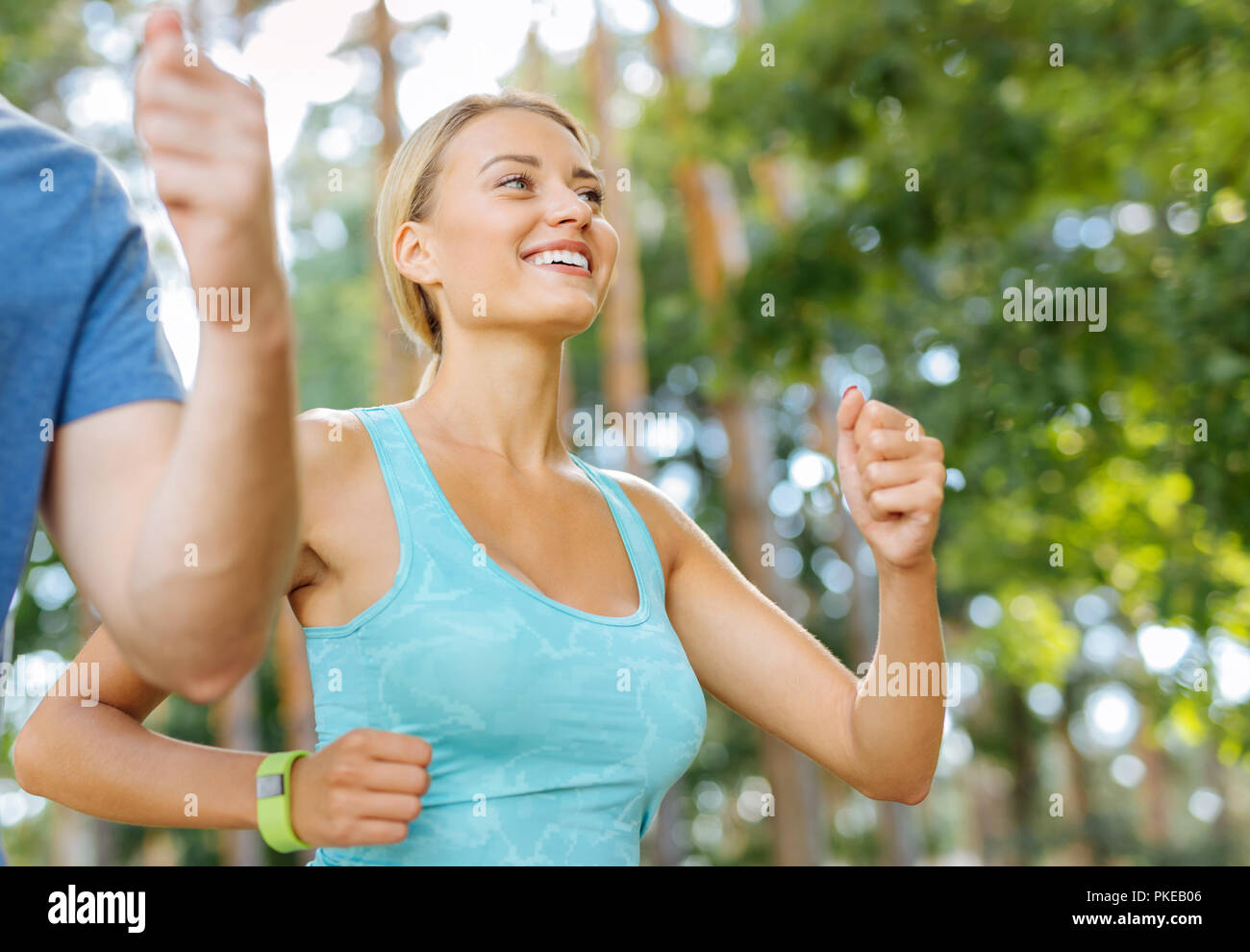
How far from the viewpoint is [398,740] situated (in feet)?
3.79

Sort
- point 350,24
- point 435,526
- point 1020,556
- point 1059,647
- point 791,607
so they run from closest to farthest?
point 435,526 < point 1020,556 < point 1059,647 < point 350,24 < point 791,607

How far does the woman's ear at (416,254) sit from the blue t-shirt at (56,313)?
0.84 m

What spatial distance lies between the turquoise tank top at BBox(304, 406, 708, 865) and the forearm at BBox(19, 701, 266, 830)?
132 mm

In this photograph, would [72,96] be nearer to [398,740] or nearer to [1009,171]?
[1009,171]

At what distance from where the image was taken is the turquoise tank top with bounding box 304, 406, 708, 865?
4.26 feet

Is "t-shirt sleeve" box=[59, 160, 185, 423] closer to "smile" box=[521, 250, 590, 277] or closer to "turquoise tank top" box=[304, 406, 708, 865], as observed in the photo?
"turquoise tank top" box=[304, 406, 708, 865]

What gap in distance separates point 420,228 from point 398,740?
79cm

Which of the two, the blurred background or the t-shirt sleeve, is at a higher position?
the blurred background

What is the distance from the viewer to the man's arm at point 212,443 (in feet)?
2.17

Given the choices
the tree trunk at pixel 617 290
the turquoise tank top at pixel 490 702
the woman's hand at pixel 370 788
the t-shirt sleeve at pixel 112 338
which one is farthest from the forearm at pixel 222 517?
the tree trunk at pixel 617 290

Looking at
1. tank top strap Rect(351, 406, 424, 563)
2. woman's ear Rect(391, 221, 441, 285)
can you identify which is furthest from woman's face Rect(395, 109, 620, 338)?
tank top strap Rect(351, 406, 424, 563)

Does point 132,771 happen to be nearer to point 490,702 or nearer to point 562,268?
point 490,702

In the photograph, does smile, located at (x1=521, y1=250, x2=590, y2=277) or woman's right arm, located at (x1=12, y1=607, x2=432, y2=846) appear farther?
smile, located at (x1=521, y1=250, x2=590, y2=277)
